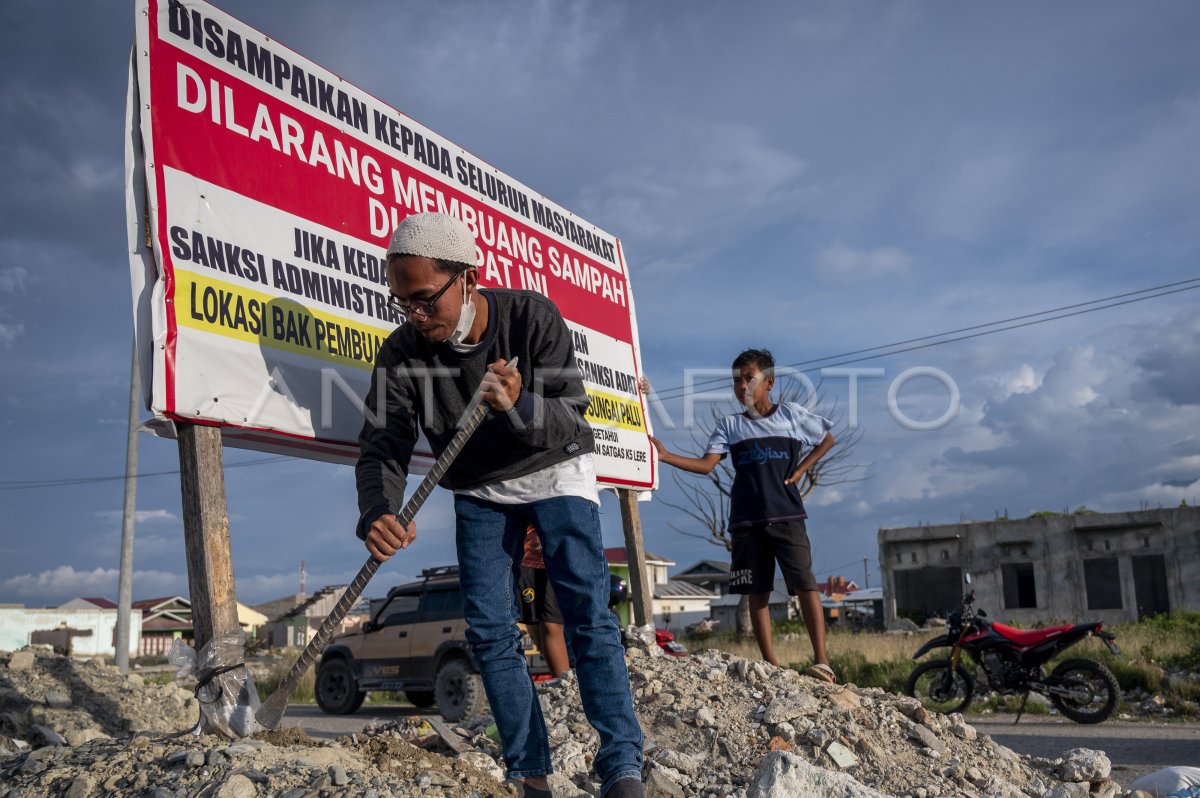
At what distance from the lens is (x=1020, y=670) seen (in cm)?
844

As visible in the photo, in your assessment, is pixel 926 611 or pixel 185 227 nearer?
pixel 185 227

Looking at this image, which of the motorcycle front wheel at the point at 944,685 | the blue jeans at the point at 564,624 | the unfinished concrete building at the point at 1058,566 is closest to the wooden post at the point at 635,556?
the motorcycle front wheel at the point at 944,685

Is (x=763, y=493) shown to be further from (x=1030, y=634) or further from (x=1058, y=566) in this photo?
(x=1058, y=566)

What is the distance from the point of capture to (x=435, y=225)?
9.78ft

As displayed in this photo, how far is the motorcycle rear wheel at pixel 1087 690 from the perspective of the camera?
797cm

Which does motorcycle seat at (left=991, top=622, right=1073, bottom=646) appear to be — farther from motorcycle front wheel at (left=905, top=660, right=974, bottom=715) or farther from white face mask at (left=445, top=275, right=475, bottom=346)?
white face mask at (left=445, top=275, right=475, bottom=346)

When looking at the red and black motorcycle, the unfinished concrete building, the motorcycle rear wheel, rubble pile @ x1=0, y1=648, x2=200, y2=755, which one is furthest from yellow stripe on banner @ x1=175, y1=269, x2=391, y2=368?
the unfinished concrete building

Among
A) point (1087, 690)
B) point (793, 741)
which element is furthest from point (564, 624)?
point (1087, 690)

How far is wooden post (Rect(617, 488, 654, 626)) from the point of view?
294 inches

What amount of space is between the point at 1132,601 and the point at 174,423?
3262cm

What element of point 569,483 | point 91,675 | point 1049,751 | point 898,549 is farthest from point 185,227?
point 898,549

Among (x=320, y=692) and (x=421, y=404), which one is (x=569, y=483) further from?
(x=320, y=692)

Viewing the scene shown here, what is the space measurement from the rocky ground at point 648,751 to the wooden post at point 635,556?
1.99 meters

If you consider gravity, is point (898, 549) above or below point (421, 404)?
below
